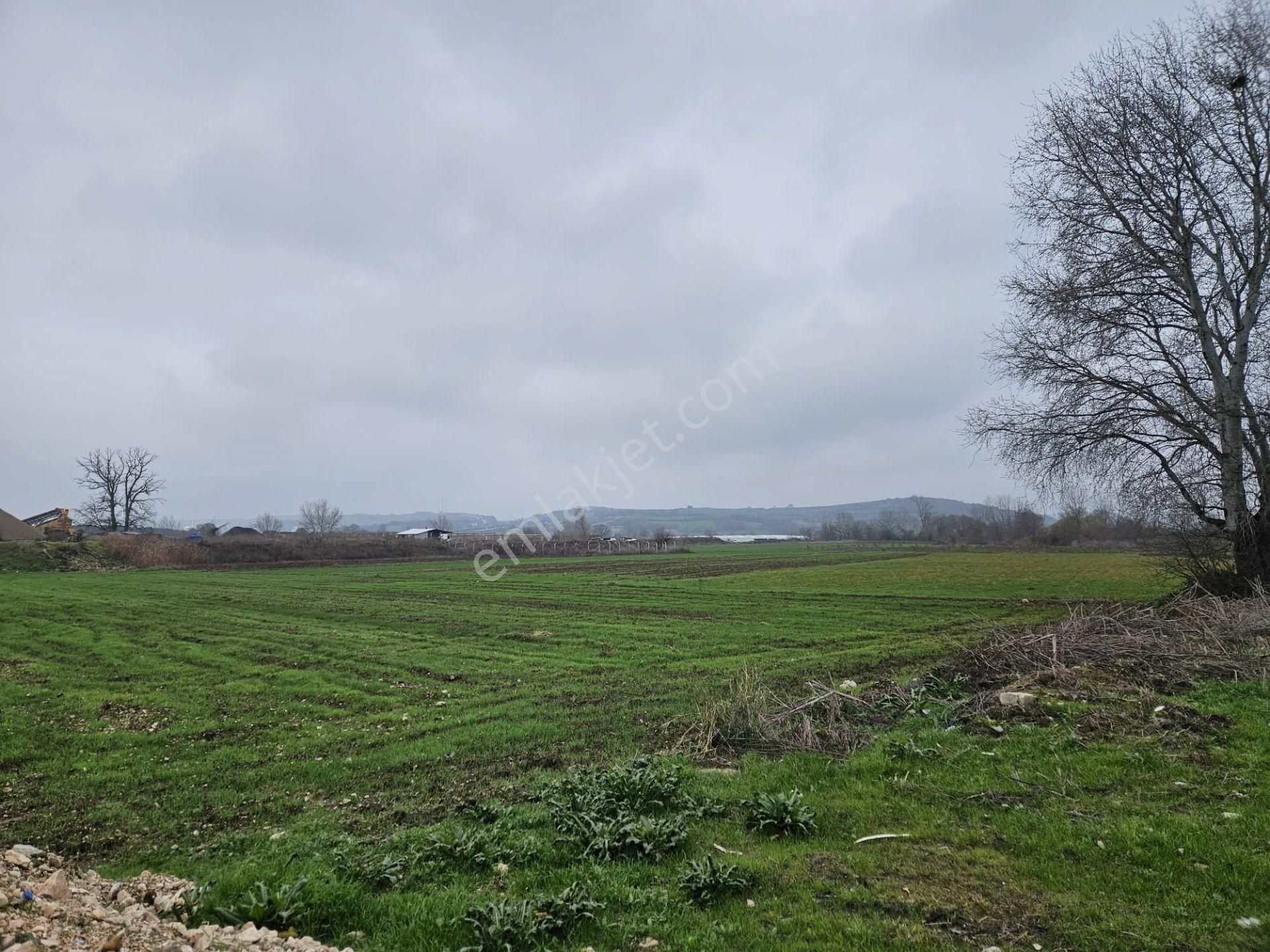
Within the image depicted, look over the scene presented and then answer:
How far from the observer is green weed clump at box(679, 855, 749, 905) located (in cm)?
460

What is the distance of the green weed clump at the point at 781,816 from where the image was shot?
18.6ft

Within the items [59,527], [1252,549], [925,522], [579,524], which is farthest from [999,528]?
[59,527]

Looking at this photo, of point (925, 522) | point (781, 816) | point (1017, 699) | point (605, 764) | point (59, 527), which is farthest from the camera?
point (925, 522)

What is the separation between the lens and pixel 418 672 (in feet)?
49.0

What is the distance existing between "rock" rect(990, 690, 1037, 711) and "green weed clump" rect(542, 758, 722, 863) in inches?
206

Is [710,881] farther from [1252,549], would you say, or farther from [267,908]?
[1252,549]

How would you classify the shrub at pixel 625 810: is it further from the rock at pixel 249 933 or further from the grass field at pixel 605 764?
the rock at pixel 249 933

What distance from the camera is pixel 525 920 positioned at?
13.6ft

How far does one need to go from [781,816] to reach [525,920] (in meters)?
2.76

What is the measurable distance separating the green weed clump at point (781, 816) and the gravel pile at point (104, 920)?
146 inches

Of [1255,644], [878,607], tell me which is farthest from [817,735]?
[878,607]

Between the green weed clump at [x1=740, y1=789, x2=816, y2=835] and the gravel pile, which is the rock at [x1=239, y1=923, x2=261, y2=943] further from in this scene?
the green weed clump at [x1=740, y1=789, x2=816, y2=835]

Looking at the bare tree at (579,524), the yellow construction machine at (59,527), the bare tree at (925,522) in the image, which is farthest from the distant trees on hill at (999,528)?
the yellow construction machine at (59,527)

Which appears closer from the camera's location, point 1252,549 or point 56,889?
point 56,889
